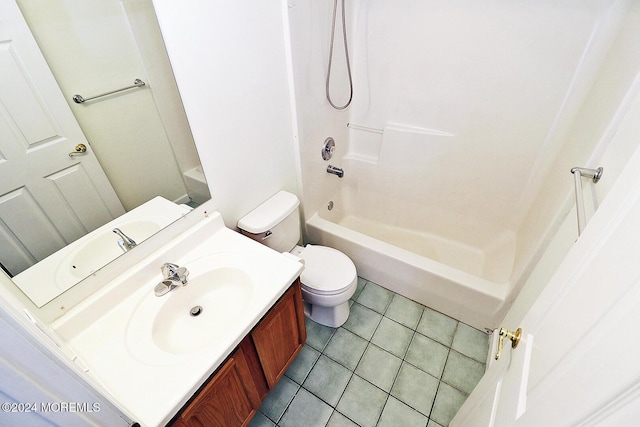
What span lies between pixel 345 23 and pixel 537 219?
1.62 m

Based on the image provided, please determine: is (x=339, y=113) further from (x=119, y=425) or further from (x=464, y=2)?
(x=119, y=425)

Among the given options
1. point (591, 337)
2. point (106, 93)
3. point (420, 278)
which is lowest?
point (420, 278)

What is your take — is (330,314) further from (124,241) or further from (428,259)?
(124,241)

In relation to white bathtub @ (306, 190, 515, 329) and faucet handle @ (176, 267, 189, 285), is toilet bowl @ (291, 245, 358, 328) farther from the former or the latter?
faucet handle @ (176, 267, 189, 285)

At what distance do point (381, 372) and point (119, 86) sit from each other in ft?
5.67

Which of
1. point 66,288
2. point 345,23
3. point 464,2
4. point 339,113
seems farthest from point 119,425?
point 464,2

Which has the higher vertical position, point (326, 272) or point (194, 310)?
point (194, 310)

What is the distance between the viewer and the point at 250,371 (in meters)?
1.05

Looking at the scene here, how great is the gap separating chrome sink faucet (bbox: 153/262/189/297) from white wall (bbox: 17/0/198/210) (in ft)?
0.86

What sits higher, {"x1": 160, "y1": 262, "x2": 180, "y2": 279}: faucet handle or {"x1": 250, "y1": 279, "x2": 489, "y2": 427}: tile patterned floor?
{"x1": 160, "y1": 262, "x2": 180, "y2": 279}: faucet handle

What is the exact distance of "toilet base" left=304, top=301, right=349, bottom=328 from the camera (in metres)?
1.67

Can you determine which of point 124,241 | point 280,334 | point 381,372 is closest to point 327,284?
point 280,334

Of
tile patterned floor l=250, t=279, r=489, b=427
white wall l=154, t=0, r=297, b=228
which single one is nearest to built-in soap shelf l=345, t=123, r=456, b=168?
white wall l=154, t=0, r=297, b=228

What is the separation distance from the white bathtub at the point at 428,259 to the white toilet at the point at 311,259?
9.2 inches
